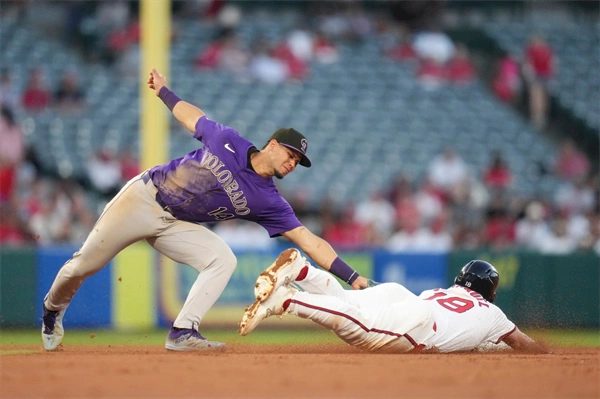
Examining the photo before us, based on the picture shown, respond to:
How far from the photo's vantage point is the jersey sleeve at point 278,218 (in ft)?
22.1

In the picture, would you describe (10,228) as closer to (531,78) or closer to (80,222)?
(80,222)

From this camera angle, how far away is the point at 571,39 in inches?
771

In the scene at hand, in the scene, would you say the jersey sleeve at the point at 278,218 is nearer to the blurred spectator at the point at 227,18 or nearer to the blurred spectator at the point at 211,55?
the blurred spectator at the point at 211,55

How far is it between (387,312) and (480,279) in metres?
1.01

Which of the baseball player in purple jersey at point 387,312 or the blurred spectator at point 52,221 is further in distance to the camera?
the blurred spectator at point 52,221

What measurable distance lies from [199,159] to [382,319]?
1.65 m

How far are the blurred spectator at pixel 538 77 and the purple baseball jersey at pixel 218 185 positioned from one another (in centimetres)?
1216

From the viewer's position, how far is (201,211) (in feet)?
22.1

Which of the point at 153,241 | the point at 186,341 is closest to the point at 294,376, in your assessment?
the point at 186,341

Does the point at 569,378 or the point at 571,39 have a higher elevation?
the point at 571,39

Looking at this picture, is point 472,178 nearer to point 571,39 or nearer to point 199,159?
point 571,39

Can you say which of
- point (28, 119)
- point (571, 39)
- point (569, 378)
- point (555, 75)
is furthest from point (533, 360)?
point (571, 39)

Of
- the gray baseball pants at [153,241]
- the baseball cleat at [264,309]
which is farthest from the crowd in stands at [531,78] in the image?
the baseball cleat at [264,309]

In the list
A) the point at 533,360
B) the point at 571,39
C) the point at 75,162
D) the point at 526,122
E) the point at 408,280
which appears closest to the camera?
the point at 533,360
